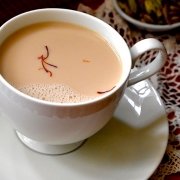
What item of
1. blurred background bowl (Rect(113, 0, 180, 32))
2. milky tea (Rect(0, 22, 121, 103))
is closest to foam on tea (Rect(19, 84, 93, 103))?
milky tea (Rect(0, 22, 121, 103))

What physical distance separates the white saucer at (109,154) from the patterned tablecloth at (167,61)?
5cm

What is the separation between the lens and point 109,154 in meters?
0.62

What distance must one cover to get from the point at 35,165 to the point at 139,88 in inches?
8.5

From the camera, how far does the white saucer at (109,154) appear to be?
589 mm

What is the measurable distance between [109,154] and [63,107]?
14 cm

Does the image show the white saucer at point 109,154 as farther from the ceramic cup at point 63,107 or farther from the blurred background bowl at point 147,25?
the blurred background bowl at point 147,25

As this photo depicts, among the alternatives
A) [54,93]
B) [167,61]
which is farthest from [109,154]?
[167,61]

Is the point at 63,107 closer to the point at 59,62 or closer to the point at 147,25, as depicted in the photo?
the point at 59,62

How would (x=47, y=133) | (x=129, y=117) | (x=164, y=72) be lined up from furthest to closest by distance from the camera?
(x=164, y=72), (x=129, y=117), (x=47, y=133)

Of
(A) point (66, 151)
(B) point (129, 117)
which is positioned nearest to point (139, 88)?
(B) point (129, 117)

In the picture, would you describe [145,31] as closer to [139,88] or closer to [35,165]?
[139,88]

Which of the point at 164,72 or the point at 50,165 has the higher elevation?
the point at 50,165

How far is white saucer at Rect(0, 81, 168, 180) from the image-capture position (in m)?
0.59

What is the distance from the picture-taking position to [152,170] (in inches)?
23.6
